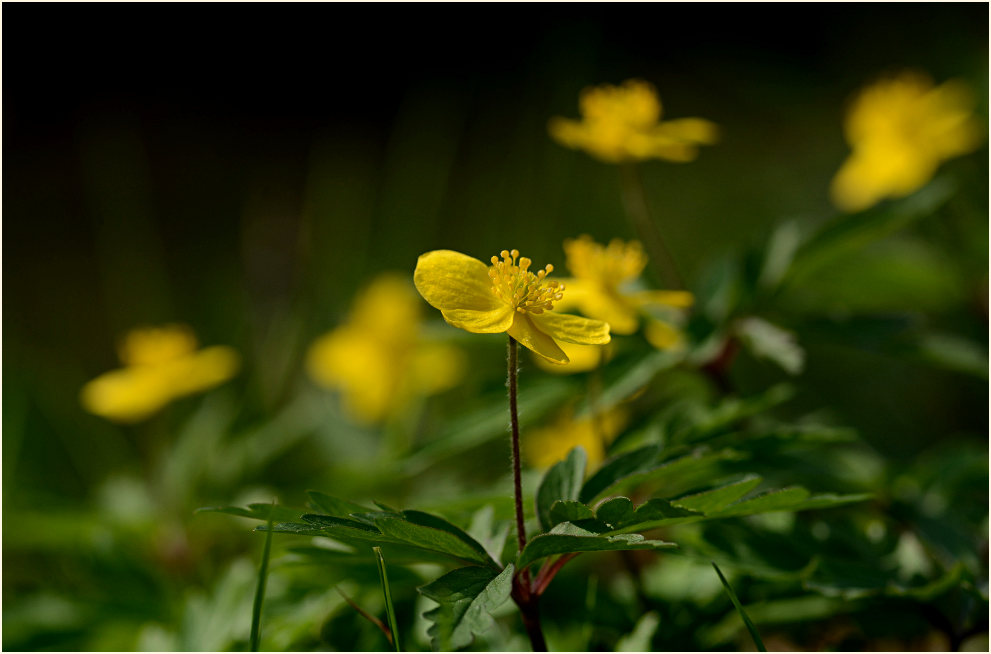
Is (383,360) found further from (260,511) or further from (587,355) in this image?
(260,511)

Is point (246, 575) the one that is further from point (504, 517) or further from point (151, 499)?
point (151, 499)

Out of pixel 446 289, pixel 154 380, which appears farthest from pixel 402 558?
pixel 154 380

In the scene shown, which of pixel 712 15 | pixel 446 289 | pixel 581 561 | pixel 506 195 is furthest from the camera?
pixel 712 15

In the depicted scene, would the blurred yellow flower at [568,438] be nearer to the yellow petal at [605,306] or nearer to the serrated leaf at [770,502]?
the yellow petal at [605,306]

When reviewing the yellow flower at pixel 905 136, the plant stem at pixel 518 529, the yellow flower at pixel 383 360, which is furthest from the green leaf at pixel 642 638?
the yellow flower at pixel 905 136

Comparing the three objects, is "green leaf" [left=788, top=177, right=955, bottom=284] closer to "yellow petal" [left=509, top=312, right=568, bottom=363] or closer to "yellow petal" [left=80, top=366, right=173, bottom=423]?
"yellow petal" [left=509, top=312, right=568, bottom=363]

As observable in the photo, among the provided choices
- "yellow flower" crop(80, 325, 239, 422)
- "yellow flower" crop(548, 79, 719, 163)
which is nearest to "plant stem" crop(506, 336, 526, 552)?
"yellow flower" crop(548, 79, 719, 163)

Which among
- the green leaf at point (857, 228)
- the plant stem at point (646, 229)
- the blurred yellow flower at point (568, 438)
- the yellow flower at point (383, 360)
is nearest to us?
the green leaf at point (857, 228)
